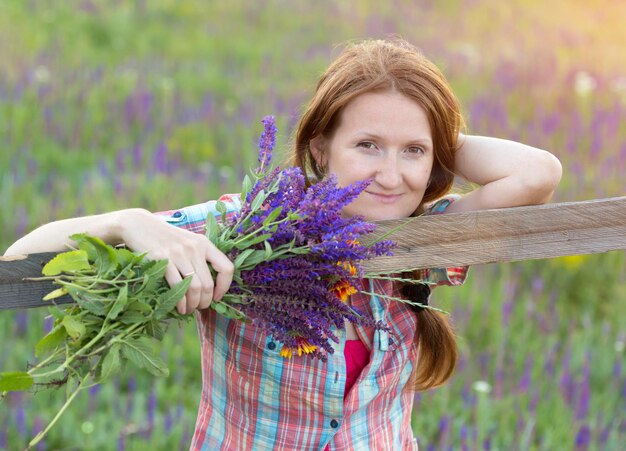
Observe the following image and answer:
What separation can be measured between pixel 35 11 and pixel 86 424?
472 centimetres

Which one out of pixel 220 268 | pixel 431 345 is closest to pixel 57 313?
pixel 220 268

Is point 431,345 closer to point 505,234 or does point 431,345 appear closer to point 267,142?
point 505,234

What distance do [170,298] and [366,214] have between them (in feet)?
1.91

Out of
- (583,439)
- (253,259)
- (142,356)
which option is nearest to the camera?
(142,356)

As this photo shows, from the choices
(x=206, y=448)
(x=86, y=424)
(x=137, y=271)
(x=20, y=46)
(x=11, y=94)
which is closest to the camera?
(x=137, y=271)

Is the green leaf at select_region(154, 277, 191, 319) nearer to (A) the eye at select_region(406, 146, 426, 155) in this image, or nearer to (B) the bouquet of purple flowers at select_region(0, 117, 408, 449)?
(B) the bouquet of purple flowers at select_region(0, 117, 408, 449)

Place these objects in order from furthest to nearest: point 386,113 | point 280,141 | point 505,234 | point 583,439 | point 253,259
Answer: point 280,141 < point 583,439 < point 386,113 < point 505,234 < point 253,259

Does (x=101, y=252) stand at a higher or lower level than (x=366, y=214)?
lower

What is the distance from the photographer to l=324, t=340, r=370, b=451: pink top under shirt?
2131mm

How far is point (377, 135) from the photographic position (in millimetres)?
2021

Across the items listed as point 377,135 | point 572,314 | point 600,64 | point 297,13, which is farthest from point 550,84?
point 377,135

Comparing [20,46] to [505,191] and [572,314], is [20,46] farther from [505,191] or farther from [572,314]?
[505,191]

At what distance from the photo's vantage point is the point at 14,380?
1.44m

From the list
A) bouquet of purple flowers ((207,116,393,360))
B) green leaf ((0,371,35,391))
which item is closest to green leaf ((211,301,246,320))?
bouquet of purple flowers ((207,116,393,360))
